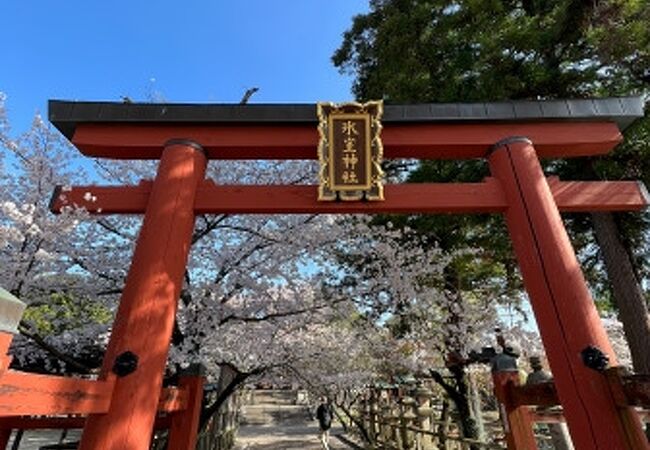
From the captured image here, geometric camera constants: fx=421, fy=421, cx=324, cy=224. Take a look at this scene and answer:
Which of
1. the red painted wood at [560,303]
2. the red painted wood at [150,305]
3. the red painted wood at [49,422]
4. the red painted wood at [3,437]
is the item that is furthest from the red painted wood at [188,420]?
the red painted wood at [560,303]

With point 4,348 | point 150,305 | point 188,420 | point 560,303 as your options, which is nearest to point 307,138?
point 150,305

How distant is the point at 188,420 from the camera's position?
452cm

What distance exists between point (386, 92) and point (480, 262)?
5376mm

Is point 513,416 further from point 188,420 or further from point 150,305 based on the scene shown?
point 150,305

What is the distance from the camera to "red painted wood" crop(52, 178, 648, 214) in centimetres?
430

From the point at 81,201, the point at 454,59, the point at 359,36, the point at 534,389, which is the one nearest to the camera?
the point at 534,389

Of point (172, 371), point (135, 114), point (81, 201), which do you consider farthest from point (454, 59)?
point (172, 371)

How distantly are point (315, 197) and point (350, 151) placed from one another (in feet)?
2.11

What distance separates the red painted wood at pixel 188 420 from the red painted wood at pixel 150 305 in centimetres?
136

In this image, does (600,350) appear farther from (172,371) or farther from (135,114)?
(172,371)

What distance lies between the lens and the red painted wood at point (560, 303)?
3.09m

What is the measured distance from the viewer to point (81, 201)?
171 inches

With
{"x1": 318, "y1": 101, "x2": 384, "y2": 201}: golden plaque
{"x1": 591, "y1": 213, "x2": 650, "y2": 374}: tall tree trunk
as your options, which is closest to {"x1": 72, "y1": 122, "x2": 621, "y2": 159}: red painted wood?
{"x1": 318, "y1": 101, "x2": 384, "y2": 201}: golden plaque

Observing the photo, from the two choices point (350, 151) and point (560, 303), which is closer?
point (560, 303)
